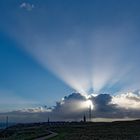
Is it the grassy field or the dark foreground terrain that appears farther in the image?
the dark foreground terrain

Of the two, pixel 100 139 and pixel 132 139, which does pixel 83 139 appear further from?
pixel 132 139

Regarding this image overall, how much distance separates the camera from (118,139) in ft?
203

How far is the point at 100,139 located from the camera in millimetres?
62188

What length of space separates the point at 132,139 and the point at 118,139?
8.71 ft

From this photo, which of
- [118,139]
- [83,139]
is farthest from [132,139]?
[83,139]

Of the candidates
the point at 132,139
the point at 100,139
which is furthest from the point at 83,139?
the point at 132,139

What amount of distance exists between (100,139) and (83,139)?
10.2ft

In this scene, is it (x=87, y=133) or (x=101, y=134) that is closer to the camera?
(x=101, y=134)

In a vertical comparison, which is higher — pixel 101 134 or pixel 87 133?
pixel 87 133

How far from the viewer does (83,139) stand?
62.1 m

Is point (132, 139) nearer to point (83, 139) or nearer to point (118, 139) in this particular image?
point (118, 139)

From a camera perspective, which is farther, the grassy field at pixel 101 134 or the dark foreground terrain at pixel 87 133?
the dark foreground terrain at pixel 87 133

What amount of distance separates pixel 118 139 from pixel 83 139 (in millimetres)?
6361
